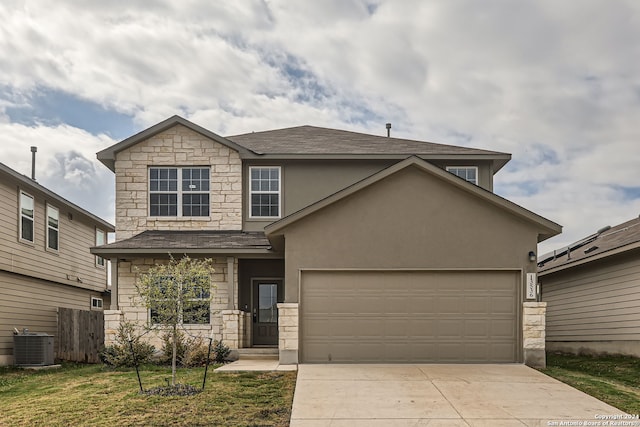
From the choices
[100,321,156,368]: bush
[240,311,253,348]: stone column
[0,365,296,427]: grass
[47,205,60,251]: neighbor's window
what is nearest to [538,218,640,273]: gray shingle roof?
[0,365,296,427]: grass

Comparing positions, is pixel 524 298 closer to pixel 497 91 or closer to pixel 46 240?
pixel 497 91

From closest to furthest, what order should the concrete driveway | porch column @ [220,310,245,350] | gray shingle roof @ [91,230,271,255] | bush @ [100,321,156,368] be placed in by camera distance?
the concrete driveway → bush @ [100,321,156,368] → porch column @ [220,310,245,350] → gray shingle roof @ [91,230,271,255]

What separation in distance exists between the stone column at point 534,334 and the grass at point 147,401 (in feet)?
17.3

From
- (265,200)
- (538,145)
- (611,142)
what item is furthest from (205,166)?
(611,142)

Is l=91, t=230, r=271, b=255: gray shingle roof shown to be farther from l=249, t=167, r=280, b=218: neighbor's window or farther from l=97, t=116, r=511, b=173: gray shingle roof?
l=97, t=116, r=511, b=173: gray shingle roof

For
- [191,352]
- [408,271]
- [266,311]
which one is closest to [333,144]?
[266,311]

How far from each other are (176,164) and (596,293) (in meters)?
12.8

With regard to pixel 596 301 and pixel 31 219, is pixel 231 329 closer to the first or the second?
pixel 31 219

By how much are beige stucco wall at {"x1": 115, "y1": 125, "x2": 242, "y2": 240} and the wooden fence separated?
3499 millimetres

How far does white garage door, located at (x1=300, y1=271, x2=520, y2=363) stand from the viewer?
1423cm

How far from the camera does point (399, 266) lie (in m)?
14.4

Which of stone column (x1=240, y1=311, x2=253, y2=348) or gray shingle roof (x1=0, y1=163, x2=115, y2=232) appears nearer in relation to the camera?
gray shingle roof (x1=0, y1=163, x2=115, y2=232)

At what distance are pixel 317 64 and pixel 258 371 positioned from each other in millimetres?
10387

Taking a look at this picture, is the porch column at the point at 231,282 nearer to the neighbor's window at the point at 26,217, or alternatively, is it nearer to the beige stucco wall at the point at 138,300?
the beige stucco wall at the point at 138,300
